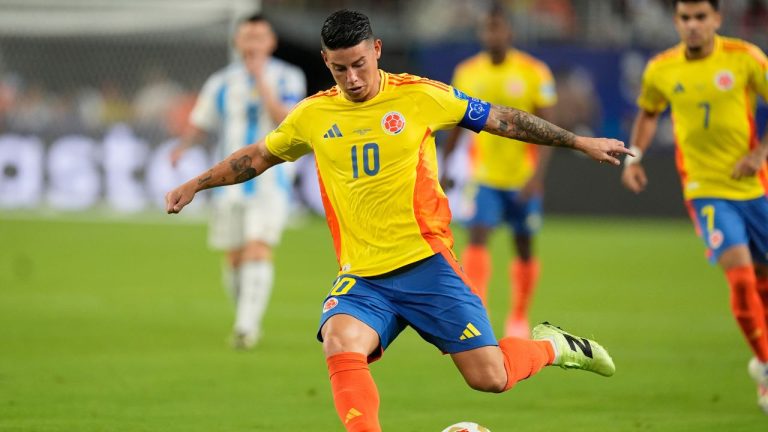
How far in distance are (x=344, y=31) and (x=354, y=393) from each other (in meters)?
1.64

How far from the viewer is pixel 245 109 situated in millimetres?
11367

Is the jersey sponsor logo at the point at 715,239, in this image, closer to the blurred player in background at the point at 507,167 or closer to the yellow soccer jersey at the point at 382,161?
the yellow soccer jersey at the point at 382,161

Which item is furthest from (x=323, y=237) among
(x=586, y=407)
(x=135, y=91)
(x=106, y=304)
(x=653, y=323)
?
(x=586, y=407)

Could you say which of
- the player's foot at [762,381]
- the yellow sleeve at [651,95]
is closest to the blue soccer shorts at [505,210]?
the yellow sleeve at [651,95]

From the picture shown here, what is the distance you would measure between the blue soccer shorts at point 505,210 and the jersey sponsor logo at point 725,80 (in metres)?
3.43

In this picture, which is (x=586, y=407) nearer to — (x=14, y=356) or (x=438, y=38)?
(x=14, y=356)

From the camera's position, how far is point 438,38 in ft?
81.6

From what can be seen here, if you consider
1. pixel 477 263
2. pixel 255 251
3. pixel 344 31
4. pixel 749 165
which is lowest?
pixel 477 263

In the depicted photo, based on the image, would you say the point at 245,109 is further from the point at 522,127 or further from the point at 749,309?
the point at 522,127

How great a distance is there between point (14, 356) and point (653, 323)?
5.78 metres

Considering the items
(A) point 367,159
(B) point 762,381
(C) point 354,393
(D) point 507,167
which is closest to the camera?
(C) point 354,393

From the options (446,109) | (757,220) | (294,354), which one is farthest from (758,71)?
(294,354)

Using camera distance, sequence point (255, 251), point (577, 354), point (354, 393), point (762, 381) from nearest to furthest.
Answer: point (354, 393) < point (577, 354) < point (762, 381) < point (255, 251)

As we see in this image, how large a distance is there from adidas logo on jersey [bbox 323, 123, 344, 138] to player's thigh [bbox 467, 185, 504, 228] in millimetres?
5352
